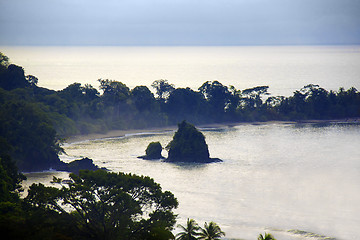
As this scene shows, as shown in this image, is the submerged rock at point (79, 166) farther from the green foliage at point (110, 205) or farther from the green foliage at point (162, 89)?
the green foliage at point (162, 89)

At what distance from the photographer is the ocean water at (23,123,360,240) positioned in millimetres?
40156

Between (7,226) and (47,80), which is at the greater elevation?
(47,80)

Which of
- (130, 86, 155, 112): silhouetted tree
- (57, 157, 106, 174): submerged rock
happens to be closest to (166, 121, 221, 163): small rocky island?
(57, 157, 106, 174): submerged rock

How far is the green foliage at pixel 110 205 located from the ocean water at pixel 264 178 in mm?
8110

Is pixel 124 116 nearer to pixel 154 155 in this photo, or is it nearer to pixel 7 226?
pixel 154 155

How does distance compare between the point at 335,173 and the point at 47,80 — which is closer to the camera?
the point at 335,173

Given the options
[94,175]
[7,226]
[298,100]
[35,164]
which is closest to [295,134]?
[298,100]

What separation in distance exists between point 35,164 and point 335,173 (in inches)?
1198

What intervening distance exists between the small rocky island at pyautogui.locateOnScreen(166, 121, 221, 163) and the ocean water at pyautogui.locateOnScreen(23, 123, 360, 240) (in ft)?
Result: 6.79

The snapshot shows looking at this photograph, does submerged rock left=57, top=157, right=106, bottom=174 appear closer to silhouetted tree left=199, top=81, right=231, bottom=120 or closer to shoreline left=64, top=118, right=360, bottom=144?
shoreline left=64, top=118, right=360, bottom=144

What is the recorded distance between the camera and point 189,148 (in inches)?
2539

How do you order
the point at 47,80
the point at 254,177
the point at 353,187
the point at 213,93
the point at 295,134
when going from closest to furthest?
the point at 353,187 → the point at 254,177 → the point at 295,134 → the point at 213,93 → the point at 47,80

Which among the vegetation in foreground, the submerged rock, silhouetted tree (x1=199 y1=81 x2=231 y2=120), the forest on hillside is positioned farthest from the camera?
silhouetted tree (x1=199 y1=81 x2=231 y2=120)

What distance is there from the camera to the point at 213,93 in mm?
101812
